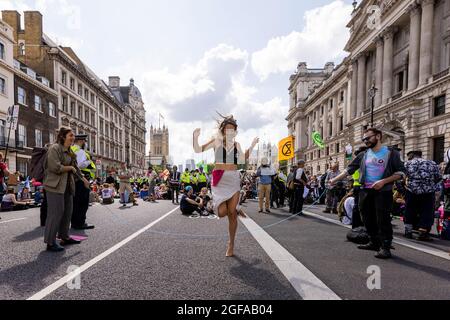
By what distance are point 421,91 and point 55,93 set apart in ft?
132

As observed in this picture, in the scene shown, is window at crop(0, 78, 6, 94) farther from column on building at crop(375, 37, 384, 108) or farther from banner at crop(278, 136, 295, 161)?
column on building at crop(375, 37, 384, 108)

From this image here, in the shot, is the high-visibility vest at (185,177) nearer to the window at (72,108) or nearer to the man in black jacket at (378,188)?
the man in black jacket at (378,188)

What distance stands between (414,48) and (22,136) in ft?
130

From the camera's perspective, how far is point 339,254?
4.10 m

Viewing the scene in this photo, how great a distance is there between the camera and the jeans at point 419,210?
5702mm

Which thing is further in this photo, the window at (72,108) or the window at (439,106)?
the window at (72,108)

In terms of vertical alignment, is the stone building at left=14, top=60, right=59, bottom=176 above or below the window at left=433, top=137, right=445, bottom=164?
above

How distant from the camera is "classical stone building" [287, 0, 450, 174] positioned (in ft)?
78.3

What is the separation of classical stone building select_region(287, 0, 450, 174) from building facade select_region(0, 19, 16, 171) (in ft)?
110

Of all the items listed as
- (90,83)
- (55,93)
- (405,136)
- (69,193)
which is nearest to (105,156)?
(90,83)

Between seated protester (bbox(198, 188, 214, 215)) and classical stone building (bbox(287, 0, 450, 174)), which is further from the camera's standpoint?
classical stone building (bbox(287, 0, 450, 174))

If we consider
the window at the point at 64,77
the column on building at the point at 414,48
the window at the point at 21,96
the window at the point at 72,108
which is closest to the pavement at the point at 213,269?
the column on building at the point at 414,48

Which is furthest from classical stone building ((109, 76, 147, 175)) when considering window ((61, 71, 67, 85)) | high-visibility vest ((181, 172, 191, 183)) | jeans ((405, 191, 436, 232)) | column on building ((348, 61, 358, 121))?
jeans ((405, 191, 436, 232))

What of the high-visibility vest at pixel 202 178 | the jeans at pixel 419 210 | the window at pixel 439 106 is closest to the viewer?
the jeans at pixel 419 210
